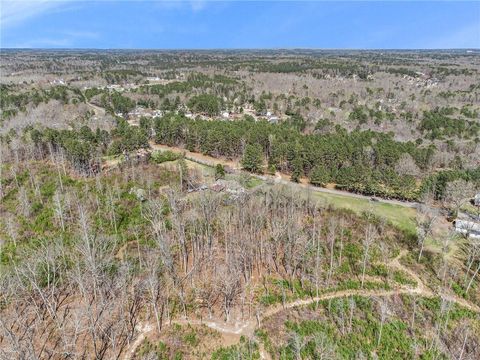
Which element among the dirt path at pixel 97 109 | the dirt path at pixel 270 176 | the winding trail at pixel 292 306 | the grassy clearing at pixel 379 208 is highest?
the dirt path at pixel 97 109

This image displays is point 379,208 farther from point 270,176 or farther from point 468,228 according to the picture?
point 270,176

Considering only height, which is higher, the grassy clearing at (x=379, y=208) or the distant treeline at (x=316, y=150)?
the distant treeline at (x=316, y=150)

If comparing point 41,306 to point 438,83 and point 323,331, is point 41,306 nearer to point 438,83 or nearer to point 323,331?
point 323,331

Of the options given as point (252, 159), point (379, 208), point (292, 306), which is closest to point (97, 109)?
point (252, 159)

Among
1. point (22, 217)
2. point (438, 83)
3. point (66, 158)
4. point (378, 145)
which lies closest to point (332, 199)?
point (378, 145)

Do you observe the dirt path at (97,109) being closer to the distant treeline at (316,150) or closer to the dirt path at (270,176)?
the distant treeline at (316,150)

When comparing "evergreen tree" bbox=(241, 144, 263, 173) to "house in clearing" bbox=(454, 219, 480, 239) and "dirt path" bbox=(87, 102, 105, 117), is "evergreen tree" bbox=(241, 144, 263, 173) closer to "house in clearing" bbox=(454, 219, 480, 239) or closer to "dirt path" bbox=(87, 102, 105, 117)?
"house in clearing" bbox=(454, 219, 480, 239)

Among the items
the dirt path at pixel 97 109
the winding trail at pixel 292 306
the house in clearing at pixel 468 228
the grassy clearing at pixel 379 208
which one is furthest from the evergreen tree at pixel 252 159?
the dirt path at pixel 97 109

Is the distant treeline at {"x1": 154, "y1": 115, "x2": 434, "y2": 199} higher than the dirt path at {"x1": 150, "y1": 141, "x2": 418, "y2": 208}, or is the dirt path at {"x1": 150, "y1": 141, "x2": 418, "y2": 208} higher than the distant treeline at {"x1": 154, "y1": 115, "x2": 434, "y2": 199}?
the distant treeline at {"x1": 154, "y1": 115, "x2": 434, "y2": 199}

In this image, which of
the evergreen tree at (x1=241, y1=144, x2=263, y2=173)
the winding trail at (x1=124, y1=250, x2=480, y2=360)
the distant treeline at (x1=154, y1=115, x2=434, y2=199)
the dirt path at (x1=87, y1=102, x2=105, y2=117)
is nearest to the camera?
the winding trail at (x1=124, y1=250, x2=480, y2=360)

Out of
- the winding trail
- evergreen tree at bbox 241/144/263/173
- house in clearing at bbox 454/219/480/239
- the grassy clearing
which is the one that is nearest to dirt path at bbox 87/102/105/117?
evergreen tree at bbox 241/144/263/173
